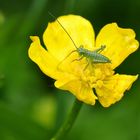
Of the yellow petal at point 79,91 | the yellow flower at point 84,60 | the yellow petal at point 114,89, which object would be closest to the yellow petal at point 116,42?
the yellow flower at point 84,60

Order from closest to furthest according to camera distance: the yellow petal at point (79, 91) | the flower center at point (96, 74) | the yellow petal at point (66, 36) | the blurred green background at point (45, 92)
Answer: the yellow petal at point (79, 91), the flower center at point (96, 74), the yellow petal at point (66, 36), the blurred green background at point (45, 92)

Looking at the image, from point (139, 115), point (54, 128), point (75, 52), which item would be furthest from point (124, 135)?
point (75, 52)

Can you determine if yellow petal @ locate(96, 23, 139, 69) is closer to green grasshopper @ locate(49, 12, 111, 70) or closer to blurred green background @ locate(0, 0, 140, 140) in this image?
green grasshopper @ locate(49, 12, 111, 70)

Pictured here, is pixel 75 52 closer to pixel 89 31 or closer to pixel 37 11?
pixel 89 31

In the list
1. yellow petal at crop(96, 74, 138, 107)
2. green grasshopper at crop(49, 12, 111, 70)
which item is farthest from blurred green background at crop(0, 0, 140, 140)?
yellow petal at crop(96, 74, 138, 107)

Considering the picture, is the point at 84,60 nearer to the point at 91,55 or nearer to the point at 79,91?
the point at 91,55

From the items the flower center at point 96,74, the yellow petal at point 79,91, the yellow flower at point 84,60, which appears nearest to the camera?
the yellow petal at point 79,91

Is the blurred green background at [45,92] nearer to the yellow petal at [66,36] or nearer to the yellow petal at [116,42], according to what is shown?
the yellow petal at [66,36]
